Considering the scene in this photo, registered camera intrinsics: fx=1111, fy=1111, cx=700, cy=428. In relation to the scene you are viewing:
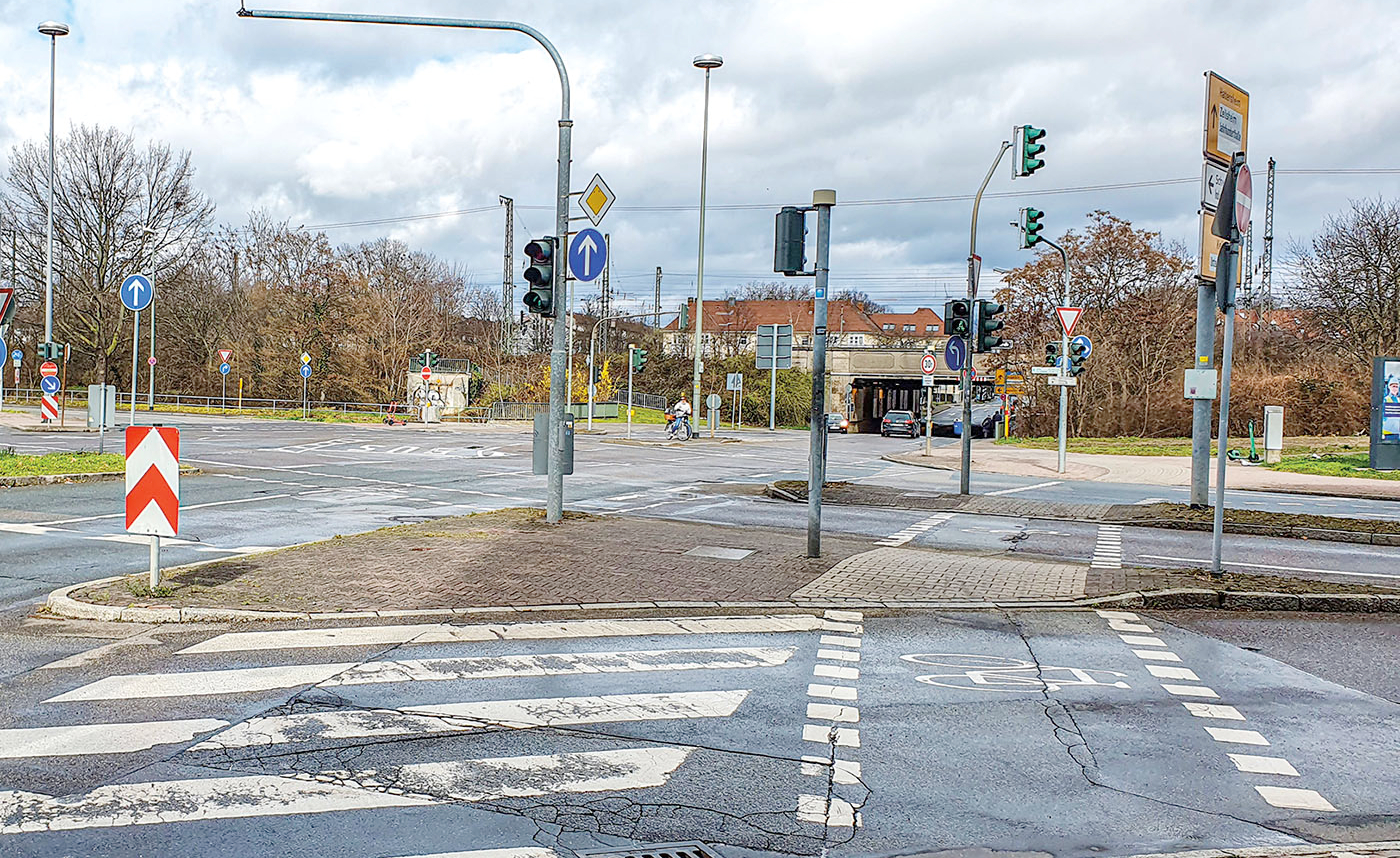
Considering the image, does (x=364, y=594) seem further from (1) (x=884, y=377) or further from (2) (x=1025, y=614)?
(1) (x=884, y=377)

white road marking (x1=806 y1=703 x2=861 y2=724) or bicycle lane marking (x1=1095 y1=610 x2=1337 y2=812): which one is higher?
bicycle lane marking (x1=1095 y1=610 x2=1337 y2=812)

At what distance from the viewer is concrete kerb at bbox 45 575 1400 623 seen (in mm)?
8297

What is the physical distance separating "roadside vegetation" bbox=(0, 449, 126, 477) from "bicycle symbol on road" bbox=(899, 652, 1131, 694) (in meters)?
17.6

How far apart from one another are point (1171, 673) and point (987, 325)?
13745 millimetres

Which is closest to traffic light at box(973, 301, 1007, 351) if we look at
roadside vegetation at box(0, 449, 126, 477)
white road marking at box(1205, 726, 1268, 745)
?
white road marking at box(1205, 726, 1268, 745)

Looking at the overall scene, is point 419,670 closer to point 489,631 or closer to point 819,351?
point 489,631

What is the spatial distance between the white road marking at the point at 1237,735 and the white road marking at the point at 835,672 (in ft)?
6.76

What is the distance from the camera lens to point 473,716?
5.93 metres

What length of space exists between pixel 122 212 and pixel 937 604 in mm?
55663

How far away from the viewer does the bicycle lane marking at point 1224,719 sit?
16.2 ft

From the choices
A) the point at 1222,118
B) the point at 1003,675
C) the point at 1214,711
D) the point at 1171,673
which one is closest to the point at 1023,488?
the point at 1222,118

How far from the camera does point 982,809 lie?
4723 millimetres

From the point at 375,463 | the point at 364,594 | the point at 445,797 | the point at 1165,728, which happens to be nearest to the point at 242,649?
the point at 364,594

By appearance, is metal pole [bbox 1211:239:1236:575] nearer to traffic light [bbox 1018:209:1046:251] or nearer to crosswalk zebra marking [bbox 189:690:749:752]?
crosswalk zebra marking [bbox 189:690:749:752]
